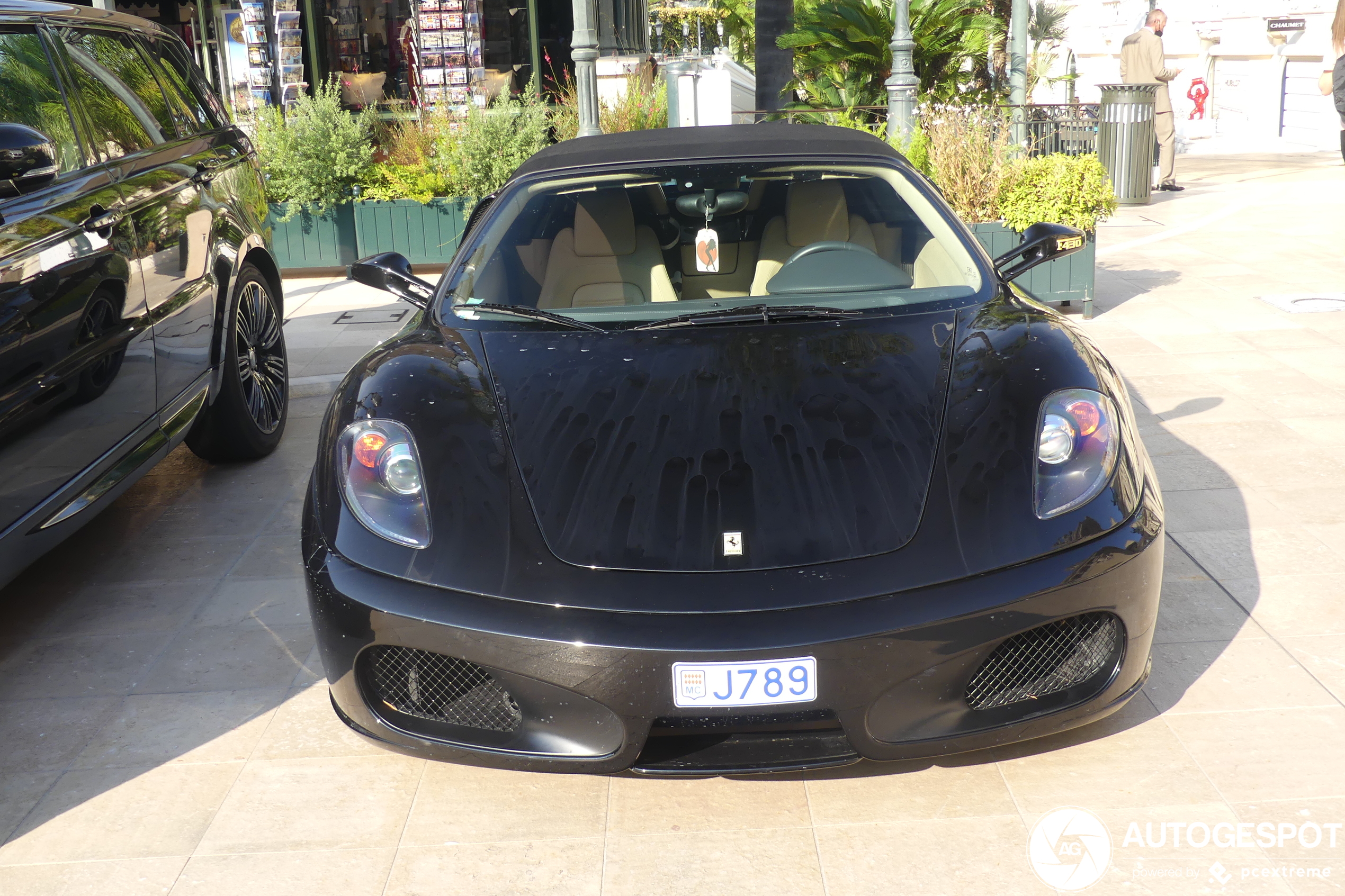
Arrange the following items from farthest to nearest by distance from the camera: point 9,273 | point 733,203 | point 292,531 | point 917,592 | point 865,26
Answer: point 865,26 < point 292,531 < point 733,203 < point 9,273 < point 917,592

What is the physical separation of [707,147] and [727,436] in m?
1.46

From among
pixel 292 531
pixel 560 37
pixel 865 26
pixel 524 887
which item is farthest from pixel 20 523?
pixel 560 37

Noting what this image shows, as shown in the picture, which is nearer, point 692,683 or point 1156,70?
point 692,683

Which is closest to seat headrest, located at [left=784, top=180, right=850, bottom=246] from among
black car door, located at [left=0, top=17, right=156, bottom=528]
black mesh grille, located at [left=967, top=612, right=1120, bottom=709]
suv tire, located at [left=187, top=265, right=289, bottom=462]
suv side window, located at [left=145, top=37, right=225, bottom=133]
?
black mesh grille, located at [left=967, top=612, right=1120, bottom=709]

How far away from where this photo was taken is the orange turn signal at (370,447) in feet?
9.43

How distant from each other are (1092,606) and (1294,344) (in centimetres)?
494

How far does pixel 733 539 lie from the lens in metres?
2.54

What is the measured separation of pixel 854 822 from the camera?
2646 millimetres

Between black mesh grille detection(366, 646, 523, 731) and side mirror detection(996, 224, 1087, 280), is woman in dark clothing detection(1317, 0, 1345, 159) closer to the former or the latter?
side mirror detection(996, 224, 1087, 280)

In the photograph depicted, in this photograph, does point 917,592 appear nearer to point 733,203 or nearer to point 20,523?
point 733,203

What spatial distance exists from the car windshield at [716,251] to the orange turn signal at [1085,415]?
697 mm

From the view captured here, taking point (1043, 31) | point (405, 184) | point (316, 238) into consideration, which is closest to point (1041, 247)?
point (405, 184)

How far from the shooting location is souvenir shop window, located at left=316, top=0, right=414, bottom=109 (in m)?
14.1

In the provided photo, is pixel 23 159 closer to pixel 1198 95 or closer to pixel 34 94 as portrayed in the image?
pixel 34 94
